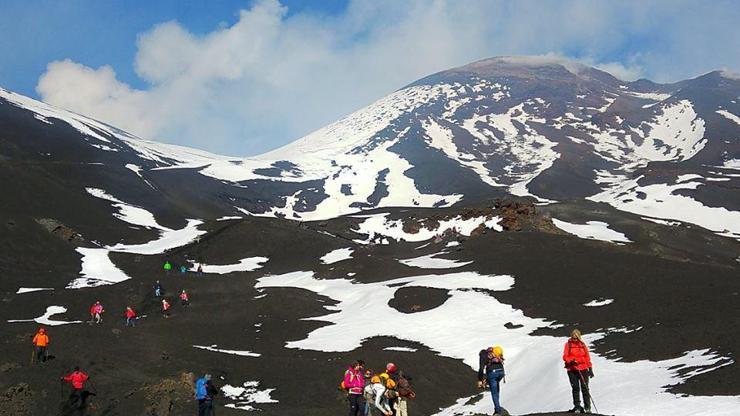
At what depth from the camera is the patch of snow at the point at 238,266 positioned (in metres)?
86.1

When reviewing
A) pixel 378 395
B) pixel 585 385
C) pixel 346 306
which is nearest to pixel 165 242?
pixel 346 306

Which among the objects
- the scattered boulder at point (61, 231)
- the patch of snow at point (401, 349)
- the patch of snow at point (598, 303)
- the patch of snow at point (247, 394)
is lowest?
the patch of snow at point (247, 394)

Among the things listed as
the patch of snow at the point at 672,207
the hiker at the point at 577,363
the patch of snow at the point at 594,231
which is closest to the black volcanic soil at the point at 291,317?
the hiker at the point at 577,363

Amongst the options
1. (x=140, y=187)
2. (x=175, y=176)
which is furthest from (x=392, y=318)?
(x=175, y=176)

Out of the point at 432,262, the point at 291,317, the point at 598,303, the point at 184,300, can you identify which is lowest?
the point at 598,303

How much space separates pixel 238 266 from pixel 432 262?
2850 cm

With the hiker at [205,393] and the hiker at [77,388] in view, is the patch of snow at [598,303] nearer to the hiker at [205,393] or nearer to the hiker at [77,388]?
the hiker at [205,393]

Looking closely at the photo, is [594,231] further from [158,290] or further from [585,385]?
[585,385]

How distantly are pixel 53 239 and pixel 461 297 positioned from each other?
2399 inches

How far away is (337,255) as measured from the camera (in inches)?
3686

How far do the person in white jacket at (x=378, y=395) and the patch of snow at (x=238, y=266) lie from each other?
223 ft

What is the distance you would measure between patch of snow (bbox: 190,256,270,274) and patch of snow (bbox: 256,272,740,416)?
347 inches

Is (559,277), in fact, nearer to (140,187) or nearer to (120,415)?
(120,415)

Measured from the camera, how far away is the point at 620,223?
121250mm
